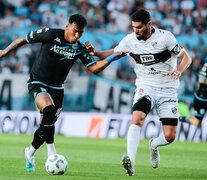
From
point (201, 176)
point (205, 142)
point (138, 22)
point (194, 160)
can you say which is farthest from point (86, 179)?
point (205, 142)

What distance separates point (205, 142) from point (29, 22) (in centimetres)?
954

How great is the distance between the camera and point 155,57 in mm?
7617

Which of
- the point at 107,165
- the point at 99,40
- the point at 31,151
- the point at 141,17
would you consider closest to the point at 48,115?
the point at 31,151

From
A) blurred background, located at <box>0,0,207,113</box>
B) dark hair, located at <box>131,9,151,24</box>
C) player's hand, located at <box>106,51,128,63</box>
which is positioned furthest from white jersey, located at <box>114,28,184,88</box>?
blurred background, located at <box>0,0,207,113</box>

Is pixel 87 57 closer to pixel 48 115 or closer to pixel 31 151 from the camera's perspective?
pixel 48 115

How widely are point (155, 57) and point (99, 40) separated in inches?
402

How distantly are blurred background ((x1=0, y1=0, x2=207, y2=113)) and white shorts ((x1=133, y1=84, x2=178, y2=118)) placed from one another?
7719mm

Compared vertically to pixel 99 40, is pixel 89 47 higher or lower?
lower

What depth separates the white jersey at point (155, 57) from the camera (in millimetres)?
7578

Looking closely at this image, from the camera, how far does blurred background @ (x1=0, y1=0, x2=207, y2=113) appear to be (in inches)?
631

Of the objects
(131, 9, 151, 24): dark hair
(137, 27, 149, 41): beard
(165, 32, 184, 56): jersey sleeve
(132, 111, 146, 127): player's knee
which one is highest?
(131, 9, 151, 24): dark hair

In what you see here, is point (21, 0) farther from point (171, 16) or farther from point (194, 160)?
point (194, 160)

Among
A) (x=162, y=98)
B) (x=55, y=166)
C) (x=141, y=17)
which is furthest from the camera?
(x=162, y=98)

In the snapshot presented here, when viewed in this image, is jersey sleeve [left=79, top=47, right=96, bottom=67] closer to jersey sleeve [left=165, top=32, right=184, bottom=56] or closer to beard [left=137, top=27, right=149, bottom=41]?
beard [left=137, top=27, right=149, bottom=41]
